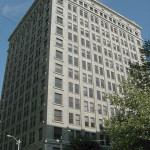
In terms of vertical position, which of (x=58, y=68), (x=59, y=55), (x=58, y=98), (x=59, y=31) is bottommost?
(x=58, y=98)

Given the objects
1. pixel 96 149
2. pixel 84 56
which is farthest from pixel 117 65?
pixel 96 149

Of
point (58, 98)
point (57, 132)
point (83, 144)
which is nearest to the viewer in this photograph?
point (83, 144)

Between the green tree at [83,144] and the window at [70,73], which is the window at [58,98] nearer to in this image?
the window at [70,73]

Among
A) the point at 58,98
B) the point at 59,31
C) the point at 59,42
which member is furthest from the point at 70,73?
the point at 59,31

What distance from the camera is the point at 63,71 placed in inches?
1833

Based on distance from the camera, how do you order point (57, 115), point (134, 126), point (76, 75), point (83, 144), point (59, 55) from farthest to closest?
point (76, 75) < point (59, 55) < point (57, 115) < point (83, 144) < point (134, 126)

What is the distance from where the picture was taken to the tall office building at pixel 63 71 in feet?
138

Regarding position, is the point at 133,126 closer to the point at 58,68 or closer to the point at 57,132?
the point at 57,132

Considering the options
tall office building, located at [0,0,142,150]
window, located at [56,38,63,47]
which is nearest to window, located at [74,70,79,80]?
tall office building, located at [0,0,142,150]

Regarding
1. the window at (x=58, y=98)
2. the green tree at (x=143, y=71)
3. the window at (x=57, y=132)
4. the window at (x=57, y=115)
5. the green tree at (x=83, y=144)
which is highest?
the green tree at (x=143, y=71)

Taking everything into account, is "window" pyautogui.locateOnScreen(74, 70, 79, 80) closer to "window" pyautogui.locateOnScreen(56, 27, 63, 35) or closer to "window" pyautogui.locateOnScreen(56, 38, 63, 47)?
"window" pyautogui.locateOnScreen(56, 38, 63, 47)

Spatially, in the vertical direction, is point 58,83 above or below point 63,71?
below

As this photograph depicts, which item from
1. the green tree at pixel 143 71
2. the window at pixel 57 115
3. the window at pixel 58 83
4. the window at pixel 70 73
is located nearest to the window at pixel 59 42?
the window at pixel 70 73

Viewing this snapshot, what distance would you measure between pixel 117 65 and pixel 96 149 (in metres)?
31.0
